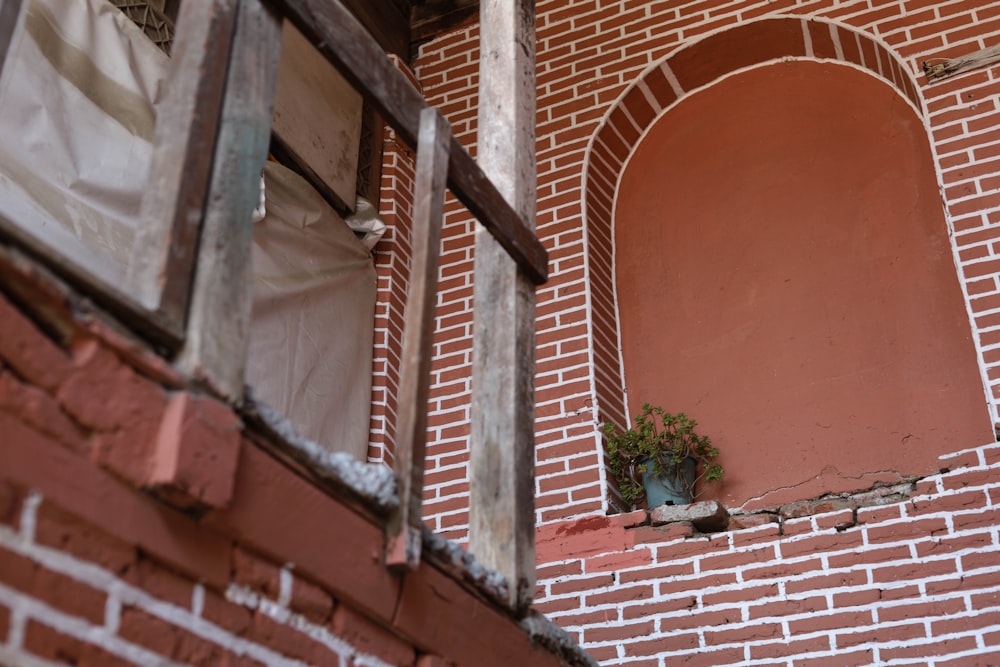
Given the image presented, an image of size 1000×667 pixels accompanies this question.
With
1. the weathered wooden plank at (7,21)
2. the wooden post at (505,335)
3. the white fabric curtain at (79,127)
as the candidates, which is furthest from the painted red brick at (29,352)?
the white fabric curtain at (79,127)

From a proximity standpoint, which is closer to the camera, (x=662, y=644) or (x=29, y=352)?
(x=29, y=352)

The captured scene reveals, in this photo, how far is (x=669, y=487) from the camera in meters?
4.73

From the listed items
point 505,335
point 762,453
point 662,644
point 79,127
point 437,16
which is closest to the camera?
point 505,335

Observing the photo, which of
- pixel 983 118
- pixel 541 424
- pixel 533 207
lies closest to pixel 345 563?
pixel 533 207

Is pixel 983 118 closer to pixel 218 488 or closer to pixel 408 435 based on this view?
pixel 408 435

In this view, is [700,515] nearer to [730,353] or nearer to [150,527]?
[730,353]

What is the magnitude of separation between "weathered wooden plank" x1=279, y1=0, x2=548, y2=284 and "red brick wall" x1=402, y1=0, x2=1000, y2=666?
1.72 m

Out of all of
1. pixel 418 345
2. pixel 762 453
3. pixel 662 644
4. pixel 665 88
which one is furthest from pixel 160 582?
pixel 665 88

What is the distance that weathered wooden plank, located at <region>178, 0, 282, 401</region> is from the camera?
197 centimetres

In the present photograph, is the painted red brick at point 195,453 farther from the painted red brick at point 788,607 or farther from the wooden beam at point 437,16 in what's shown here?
the wooden beam at point 437,16

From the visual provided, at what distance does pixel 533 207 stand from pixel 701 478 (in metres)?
1.99

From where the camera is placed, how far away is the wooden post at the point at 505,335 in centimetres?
284

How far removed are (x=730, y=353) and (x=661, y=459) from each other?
65 centimetres

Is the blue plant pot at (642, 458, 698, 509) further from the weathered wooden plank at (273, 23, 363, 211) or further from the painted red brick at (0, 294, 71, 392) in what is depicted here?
the painted red brick at (0, 294, 71, 392)
